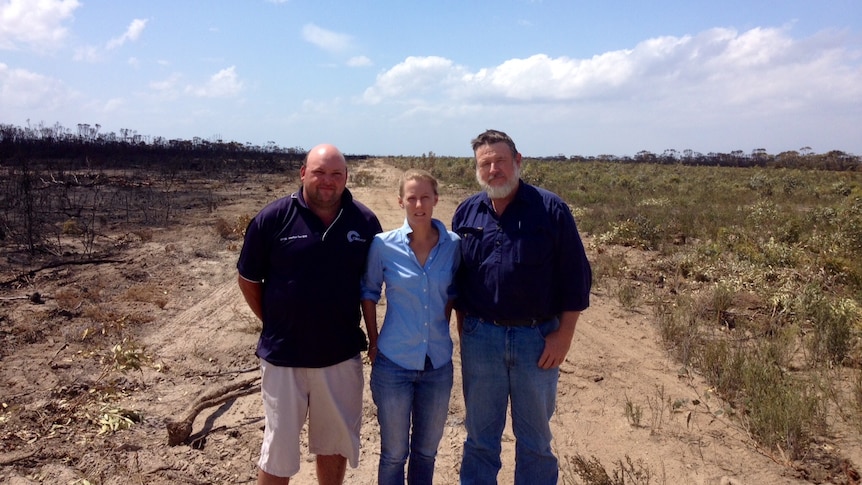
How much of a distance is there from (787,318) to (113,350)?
7.02m

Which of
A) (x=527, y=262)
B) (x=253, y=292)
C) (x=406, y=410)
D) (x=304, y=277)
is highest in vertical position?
(x=527, y=262)

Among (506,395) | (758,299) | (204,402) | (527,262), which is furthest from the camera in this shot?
(758,299)

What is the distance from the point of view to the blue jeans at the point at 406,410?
8.68ft

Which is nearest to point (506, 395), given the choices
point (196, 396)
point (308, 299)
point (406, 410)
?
point (406, 410)

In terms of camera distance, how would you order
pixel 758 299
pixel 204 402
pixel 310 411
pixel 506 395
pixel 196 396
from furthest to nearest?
pixel 758 299, pixel 196 396, pixel 204 402, pixel 310 411, pixel 506 395

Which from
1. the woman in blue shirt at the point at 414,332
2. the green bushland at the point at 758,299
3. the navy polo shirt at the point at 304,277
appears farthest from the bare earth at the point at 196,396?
the navy polo shirt at the point at 304,277

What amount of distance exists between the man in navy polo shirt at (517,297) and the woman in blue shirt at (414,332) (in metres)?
0.14

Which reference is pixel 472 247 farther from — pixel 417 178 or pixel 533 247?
pixel 417 178

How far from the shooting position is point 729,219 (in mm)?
12062

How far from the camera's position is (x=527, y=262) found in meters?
2.55

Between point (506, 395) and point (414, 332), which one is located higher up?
point (414, 332)

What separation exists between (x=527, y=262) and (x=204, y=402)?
117 inches

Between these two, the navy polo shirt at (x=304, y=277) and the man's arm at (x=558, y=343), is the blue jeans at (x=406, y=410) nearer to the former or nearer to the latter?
the navy polo shirt at (x=304, y=277)

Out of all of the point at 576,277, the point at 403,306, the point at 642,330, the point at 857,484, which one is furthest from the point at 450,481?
the point at 642,330
